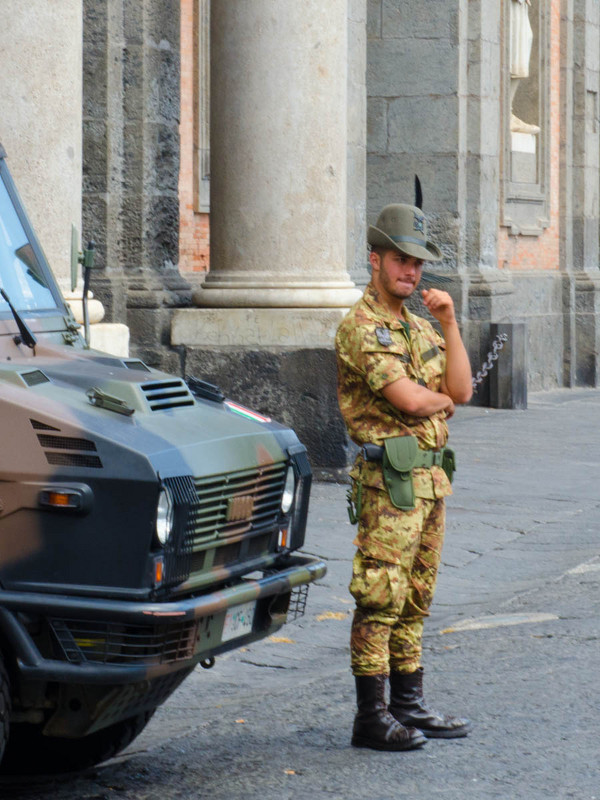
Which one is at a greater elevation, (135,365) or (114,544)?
(135,365)

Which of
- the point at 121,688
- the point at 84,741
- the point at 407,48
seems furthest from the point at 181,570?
the point at 407,48

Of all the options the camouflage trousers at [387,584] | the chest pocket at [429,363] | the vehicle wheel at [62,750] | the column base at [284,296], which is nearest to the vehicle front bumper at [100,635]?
the vehicle wheel at [62,750]

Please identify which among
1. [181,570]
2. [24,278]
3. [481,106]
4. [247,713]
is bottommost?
[247,713]

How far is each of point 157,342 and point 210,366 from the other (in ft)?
2.82

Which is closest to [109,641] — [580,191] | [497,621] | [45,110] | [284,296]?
[497,621]

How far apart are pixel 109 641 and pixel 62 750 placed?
104 cm

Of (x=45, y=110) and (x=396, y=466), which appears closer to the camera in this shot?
(x=396, y=466)

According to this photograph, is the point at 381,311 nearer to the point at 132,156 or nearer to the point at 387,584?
the point at 387,584

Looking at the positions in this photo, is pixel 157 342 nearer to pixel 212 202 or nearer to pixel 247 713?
pixel 212 202

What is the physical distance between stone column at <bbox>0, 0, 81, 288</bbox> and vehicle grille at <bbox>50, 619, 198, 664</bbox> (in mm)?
5233

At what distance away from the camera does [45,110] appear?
8867 mm

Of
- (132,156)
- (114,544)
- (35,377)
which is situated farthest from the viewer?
(132,156)

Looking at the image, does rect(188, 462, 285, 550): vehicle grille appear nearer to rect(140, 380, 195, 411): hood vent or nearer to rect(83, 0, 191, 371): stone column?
rect(140, 380, 195, 411): hood vent

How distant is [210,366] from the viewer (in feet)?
38.1
